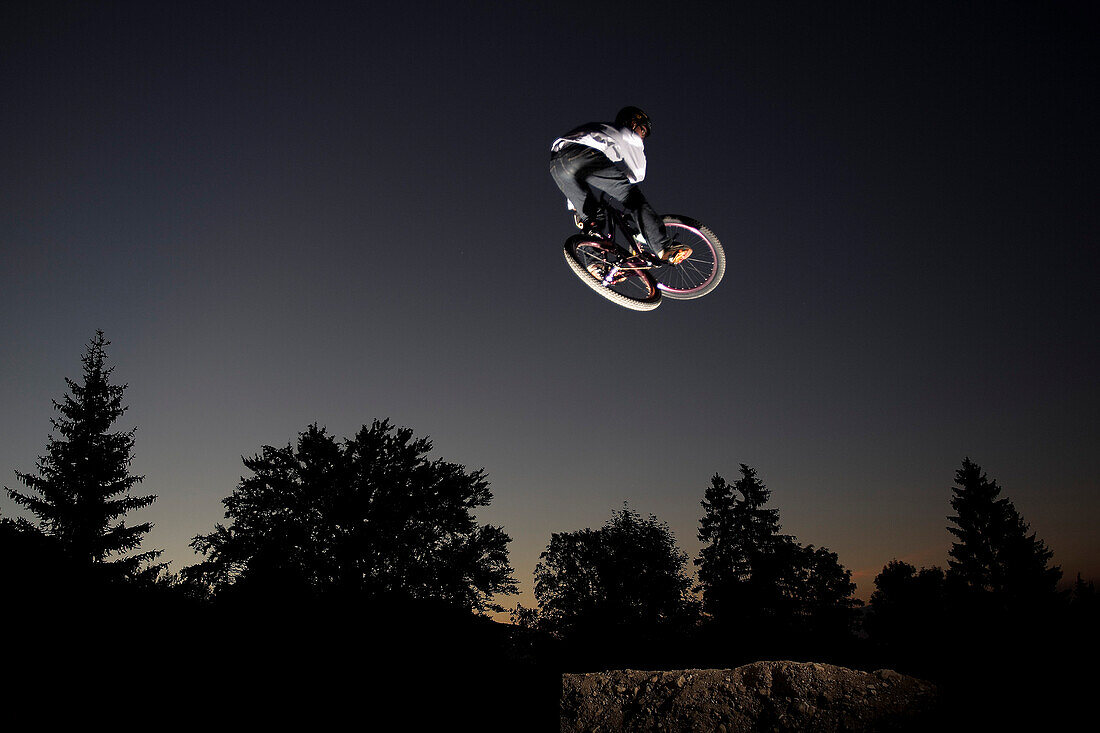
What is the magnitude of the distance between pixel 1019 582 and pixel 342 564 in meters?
45.7

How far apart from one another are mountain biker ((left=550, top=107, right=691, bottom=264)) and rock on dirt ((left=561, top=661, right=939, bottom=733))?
527 centimetres

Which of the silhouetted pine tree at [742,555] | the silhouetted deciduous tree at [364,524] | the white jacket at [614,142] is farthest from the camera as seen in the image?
the silhouetted pine tree at [742,555]

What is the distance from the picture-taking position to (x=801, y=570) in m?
39.1

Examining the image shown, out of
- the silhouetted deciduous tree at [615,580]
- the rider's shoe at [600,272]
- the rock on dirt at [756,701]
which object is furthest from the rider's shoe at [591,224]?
the silhouetted deciduous tree at [615,580]

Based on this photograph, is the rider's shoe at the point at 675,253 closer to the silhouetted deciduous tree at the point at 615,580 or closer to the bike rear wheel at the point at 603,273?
the bike rear wheel at the point at 603,273

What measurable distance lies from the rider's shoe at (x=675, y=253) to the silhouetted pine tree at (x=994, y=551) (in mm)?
46011

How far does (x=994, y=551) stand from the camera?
127 feet

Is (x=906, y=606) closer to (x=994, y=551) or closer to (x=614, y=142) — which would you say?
(x=994, y=551)

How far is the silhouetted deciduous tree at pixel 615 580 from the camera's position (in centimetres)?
3725

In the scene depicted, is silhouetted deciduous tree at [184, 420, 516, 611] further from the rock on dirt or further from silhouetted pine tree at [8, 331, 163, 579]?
the rock on dirt

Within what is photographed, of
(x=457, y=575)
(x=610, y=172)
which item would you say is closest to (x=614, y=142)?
(x=610, y=172)

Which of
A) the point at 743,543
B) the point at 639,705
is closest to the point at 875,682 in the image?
the point at 639,705

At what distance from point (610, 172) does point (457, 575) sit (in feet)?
67.6

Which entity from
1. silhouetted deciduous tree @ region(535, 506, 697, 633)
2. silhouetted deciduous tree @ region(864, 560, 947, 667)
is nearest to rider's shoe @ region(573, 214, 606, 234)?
silhouetted deciduous tree @ region(535, 506, 697, 633)
